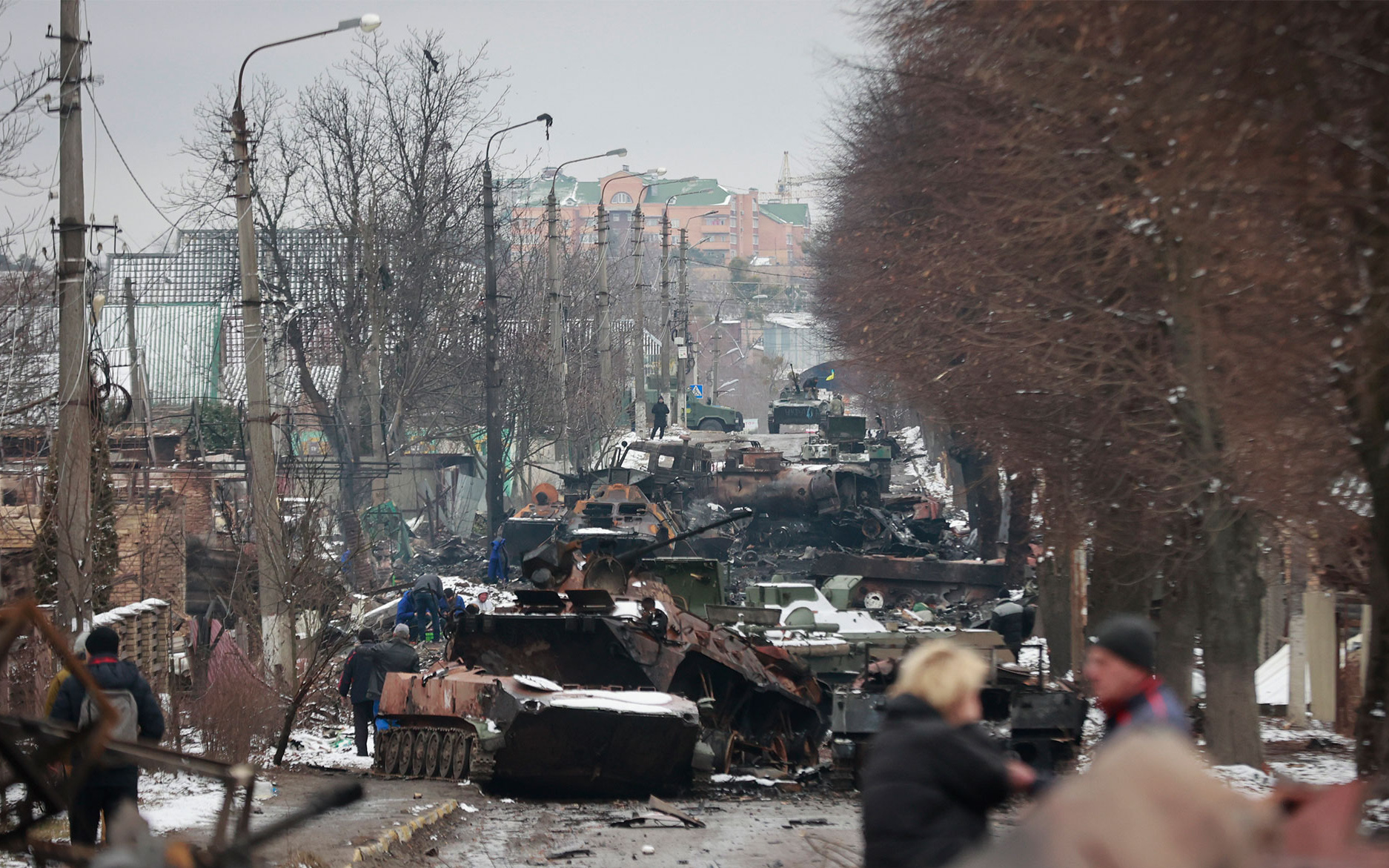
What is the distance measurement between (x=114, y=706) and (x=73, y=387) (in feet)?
25.3

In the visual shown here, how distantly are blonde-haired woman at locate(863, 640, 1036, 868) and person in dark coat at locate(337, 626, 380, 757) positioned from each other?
1235 centimetres

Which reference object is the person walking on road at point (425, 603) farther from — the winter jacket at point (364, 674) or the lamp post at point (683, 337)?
the lamp post at point (683, 337)

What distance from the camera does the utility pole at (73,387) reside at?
47.0 ft

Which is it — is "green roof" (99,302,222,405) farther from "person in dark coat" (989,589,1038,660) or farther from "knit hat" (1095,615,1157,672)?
"knit hat" (1095,615,1157,672)

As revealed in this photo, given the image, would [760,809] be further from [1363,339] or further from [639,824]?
[1363,339]

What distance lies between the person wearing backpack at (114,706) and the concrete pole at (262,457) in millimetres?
9786

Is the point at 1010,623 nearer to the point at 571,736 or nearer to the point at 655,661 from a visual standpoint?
the point at 655,661

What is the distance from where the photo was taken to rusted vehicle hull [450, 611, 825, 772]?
49.8ft

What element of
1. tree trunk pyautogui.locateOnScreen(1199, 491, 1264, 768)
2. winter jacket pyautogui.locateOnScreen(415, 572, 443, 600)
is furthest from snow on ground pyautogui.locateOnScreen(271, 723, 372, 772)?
tree trunk pyautogui.locateOnScreen(1199, 491, 1264, 768)

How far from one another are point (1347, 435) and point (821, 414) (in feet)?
143

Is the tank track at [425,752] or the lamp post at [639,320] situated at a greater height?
the lamp post at [639,320]

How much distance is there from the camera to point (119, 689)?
25.4ft

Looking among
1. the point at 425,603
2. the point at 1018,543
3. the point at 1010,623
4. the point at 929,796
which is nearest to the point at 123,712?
the point at 929,796

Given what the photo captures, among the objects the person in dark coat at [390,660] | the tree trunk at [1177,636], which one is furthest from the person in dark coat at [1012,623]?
the person in dark coat at [390,660]
